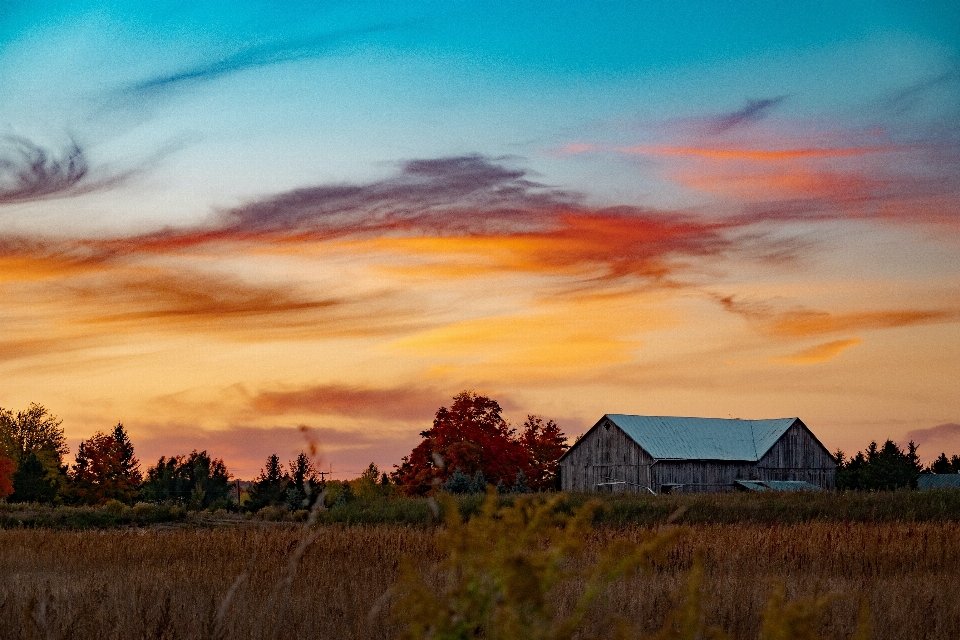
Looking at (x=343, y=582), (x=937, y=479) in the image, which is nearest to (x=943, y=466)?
(x=937, y=479)

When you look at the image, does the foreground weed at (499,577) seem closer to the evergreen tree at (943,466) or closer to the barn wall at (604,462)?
the barn wall at (604,462)

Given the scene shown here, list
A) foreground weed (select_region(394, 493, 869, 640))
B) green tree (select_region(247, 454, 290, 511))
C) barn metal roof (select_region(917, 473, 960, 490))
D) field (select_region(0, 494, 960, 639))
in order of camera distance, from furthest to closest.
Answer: barn metal roof (select_region(917, 473, 960, 490)), green tree (select_region(247, 454, 290, 511)), field (select_region(0, 494, 960, 639)), foreground weed (select_region(394, 493, 869, 640))

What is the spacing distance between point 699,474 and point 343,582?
49162 mm

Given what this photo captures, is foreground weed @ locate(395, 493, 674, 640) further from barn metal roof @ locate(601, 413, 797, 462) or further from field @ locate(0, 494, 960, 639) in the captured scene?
barn metal roof @ locate(601, 413, 797, 462)

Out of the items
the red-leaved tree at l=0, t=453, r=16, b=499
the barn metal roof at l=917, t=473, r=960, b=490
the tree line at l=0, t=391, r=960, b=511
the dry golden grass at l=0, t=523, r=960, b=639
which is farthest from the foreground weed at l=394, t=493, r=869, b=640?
the barn metal roof at l=917, t=473, r=960, b=490

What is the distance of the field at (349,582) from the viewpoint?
674 cm

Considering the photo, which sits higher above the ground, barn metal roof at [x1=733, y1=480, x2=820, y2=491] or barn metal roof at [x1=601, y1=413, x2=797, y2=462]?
barn metal roof at [x1=601, y1=413, x2=797, y2=462]

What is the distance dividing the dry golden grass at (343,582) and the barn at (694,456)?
37.2m

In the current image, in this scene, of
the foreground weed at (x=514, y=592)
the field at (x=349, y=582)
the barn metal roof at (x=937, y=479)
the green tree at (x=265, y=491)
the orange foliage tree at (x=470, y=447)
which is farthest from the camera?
the barn metal roof at (x=937, y=479)

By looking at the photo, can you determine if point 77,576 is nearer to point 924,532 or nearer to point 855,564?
point 855,564

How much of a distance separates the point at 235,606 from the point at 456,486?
43409 millimetres

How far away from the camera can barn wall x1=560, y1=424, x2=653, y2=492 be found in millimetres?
55456

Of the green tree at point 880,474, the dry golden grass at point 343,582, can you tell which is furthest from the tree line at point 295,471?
the dry golden grass at point 343,582

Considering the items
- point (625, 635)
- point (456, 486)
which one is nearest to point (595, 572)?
point (625, 635)
